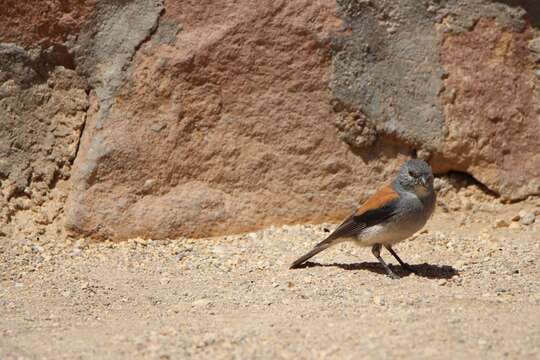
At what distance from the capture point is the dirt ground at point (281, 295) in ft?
16.5

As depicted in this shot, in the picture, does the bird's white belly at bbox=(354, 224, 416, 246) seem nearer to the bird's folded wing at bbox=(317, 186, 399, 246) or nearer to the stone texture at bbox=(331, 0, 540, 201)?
the bird's folded wing at bbox=(317, 186, 399, 246)

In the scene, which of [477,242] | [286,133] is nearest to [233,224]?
[286,133]

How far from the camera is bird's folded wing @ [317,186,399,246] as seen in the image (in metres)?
7.12

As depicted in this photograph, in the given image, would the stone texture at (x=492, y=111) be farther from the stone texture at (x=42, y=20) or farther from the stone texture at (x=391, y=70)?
the stone texture at (x=42, y=20)

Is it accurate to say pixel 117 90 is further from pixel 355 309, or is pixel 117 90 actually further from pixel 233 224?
pixel 355 309

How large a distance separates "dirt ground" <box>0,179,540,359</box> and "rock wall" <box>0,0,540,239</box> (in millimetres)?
380

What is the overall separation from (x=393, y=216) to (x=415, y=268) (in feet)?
1.90

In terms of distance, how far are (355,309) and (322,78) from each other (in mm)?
2852

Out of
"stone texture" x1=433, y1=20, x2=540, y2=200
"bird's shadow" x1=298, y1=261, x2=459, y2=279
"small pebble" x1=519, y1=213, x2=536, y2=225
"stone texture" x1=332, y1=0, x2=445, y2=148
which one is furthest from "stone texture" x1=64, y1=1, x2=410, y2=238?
"small pebble" x1=519, y1=213, x2=536, y2=225

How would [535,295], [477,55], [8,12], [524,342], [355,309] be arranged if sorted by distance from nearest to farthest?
[524,342] < [355,309] < [535,295] < [8,12] < [477,55]

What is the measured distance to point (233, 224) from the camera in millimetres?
8031

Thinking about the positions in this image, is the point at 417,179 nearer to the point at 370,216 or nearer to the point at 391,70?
the point at 370,216

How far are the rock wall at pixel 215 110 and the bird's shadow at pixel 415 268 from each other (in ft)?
2.97

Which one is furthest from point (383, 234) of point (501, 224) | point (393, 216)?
point (501, 224)
